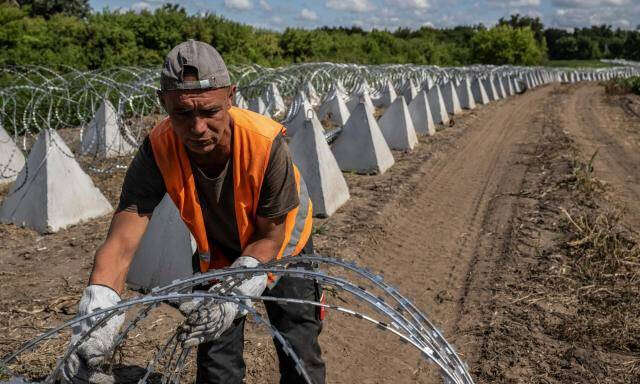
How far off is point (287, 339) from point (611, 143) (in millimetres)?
12061

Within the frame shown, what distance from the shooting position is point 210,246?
2.96 metres

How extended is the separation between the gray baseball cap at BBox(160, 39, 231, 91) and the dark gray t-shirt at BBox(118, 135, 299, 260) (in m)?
0.41

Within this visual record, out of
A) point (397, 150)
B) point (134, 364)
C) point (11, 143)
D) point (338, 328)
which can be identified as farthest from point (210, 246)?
point (397, 150)

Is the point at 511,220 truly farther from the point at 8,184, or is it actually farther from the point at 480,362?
the point at 8,184

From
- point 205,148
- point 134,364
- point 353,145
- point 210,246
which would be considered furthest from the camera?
point 353,145

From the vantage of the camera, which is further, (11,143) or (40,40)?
(40,40)

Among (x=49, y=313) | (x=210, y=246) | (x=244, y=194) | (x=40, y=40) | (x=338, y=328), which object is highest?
(x=40, y=40)

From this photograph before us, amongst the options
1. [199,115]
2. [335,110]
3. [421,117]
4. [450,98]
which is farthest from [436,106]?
[199,115]

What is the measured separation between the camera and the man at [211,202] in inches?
90.6

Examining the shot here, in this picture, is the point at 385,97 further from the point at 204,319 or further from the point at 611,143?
the point at 204,319

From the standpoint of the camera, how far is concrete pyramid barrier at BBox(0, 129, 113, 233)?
672 cm

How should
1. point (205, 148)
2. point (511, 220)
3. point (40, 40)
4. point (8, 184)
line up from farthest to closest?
point (40, 40) < point (8, 184) < point (511, 220) < point (205, 148)

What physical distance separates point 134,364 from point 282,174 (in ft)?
7.28

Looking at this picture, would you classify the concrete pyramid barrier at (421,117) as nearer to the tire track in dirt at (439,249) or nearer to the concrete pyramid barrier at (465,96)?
the tire track in dirt at (439,249)
